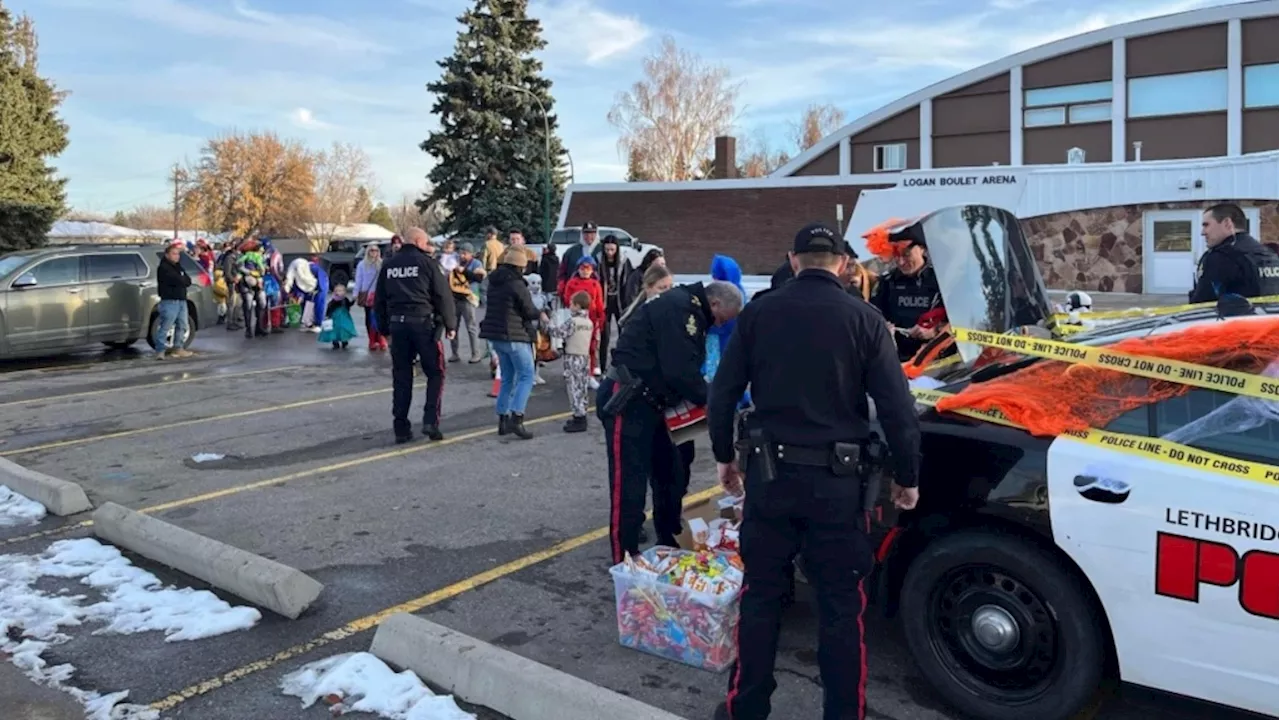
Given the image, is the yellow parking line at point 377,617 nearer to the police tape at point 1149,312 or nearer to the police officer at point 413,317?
the police tape at point 1149,312

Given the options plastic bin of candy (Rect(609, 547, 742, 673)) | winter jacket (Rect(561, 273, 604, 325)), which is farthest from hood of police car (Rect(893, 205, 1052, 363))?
winter jacket (Rect(561, 273, 604, 325))

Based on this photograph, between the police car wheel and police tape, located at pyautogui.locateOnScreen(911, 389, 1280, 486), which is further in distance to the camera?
the police car wheel

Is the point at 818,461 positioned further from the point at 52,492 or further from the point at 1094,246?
the point at 1094,246

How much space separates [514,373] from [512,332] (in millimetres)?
412

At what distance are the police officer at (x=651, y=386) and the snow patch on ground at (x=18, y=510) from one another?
396 cm

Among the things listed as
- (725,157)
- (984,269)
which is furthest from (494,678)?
(725,157)

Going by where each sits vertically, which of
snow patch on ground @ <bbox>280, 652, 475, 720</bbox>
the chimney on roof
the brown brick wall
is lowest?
snow patch on ground @ <bbox>280, 652, 475, 720</bbox>

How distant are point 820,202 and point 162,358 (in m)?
25.7

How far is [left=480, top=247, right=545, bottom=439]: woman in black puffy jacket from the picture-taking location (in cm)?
862

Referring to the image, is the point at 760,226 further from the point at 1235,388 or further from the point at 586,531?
the point at 1235,388

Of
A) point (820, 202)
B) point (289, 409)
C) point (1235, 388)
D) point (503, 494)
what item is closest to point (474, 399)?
point (289, 409)

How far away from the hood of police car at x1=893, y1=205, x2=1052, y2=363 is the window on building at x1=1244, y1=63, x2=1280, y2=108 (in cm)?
3207

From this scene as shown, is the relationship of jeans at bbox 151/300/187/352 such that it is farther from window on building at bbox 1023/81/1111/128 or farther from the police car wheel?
window on building at bbox 1023/81/1111/128

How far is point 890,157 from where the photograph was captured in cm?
3931
